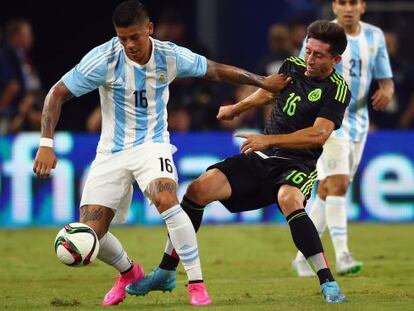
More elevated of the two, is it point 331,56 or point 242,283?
point 331,56

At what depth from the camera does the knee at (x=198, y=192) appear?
891cm

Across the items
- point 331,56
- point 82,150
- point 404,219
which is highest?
point 331,56

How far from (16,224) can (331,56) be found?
730cm

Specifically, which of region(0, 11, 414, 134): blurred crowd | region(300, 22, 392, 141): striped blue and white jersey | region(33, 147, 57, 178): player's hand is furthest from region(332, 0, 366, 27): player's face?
region(0, 11, 414, 134): blurred crowd

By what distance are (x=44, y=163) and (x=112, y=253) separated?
3.22 ft

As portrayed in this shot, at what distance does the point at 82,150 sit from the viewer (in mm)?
15469

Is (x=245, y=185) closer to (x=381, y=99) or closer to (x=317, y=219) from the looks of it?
(x=317, y=219)

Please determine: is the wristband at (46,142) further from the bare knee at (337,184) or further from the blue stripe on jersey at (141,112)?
the bare knee at (337,184)

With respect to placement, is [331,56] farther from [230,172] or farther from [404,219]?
[404,219]

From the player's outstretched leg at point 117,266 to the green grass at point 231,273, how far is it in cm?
10

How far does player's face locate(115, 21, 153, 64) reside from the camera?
8539 mm

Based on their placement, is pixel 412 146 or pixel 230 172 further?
pixel 412 146

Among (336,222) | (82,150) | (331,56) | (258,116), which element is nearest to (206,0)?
(258,116)

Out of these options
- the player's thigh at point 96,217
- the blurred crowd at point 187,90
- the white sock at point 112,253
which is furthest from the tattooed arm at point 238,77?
the blurred crowd at point 187,90
